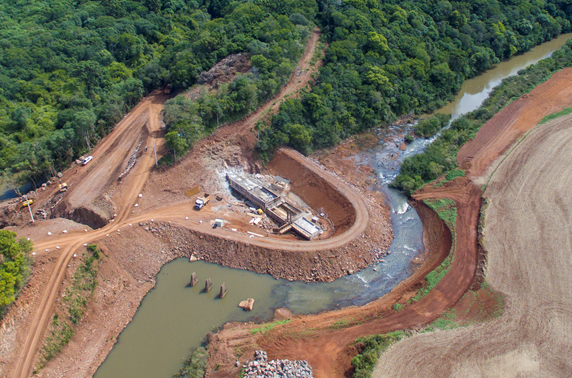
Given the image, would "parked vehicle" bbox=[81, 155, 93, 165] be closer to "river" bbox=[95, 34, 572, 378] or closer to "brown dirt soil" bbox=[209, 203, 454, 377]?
"river" bbox=[95, 34, 572, 378]

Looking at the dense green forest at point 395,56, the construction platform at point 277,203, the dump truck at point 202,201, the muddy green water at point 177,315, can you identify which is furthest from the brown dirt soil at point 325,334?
the dense green forest at point 395,56

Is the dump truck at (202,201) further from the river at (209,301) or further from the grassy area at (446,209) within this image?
the grassy area at (446,209)

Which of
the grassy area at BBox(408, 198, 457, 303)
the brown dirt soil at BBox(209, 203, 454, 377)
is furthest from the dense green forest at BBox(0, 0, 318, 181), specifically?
the brown dirt soil at BBox(209, 203, 454, 377)

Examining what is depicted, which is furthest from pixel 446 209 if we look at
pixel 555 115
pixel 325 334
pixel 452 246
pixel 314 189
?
pixel 555 115

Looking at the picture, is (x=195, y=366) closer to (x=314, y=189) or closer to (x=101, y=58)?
(x=314, y=189)

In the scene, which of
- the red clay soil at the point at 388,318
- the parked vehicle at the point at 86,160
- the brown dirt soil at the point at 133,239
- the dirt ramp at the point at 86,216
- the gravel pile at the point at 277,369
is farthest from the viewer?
the parked vehicle at the point at 86,160

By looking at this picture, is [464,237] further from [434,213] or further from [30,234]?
[30,234]
